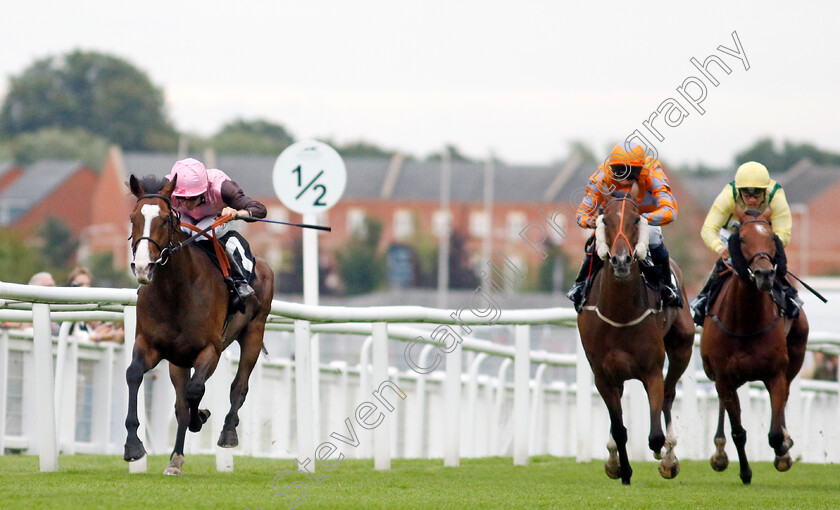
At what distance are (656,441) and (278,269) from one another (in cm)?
7870

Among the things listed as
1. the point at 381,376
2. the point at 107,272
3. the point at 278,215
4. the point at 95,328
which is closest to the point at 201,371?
the point at 381,376

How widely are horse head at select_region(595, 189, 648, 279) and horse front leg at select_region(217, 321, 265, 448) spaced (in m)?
2.30

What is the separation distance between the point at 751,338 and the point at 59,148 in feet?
372

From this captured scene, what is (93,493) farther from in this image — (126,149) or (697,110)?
(126,149)

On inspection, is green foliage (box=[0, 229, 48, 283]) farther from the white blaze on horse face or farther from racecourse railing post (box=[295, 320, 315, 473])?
the white blaze on horse face

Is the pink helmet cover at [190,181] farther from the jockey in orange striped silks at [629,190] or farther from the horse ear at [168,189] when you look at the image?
the jockey in orange striped silks at [629,190]

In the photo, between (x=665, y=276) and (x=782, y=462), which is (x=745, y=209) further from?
(x=782, y=462)

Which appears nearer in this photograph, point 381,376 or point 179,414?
point 179,414

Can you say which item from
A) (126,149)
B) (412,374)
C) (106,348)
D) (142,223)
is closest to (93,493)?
(142,223)

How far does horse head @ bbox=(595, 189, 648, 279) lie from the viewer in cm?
847

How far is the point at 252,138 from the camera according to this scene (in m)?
128

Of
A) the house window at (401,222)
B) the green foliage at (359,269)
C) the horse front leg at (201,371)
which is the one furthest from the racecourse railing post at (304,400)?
the house window at (401,222)

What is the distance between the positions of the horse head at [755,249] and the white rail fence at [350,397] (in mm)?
1667

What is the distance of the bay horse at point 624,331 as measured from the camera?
340 inches
